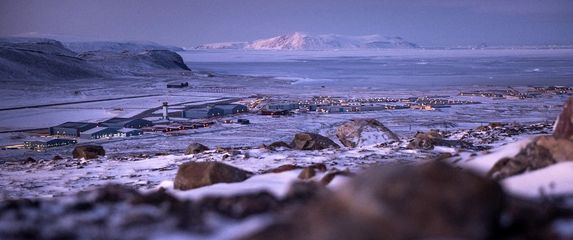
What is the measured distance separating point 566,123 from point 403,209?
518 cm

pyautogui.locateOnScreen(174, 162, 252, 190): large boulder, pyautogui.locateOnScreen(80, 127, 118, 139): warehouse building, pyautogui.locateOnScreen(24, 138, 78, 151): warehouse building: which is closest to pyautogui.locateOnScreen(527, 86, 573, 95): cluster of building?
pyautogui.locateOnScreen(80, 127, 118, 139): warehouse building

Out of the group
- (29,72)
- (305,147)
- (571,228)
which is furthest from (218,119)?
(29,72)

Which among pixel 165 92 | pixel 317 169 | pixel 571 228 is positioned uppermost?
pixel 571 228

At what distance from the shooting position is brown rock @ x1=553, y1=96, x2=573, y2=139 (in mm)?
7419

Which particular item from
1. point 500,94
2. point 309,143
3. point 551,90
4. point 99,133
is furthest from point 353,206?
point 551,90

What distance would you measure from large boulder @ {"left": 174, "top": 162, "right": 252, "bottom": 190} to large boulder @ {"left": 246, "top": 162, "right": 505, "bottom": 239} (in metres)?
4.66

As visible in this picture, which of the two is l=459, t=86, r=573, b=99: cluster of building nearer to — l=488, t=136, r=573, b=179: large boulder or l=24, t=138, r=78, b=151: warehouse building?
l=24, t=138, r=78, b=151: warehouse building

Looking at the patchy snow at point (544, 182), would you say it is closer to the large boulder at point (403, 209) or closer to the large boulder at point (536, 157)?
the large boulder at point (536, 157)

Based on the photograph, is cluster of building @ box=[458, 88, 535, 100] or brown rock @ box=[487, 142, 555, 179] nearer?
brown rock @ box=[487, 142, 555, 179]

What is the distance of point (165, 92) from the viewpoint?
7556 centimetres

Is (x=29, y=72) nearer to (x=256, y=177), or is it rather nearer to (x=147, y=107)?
(x=147, y=107)

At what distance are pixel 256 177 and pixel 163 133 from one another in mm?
32695

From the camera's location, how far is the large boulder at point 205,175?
8141 millimetres

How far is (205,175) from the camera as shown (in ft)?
26.9
